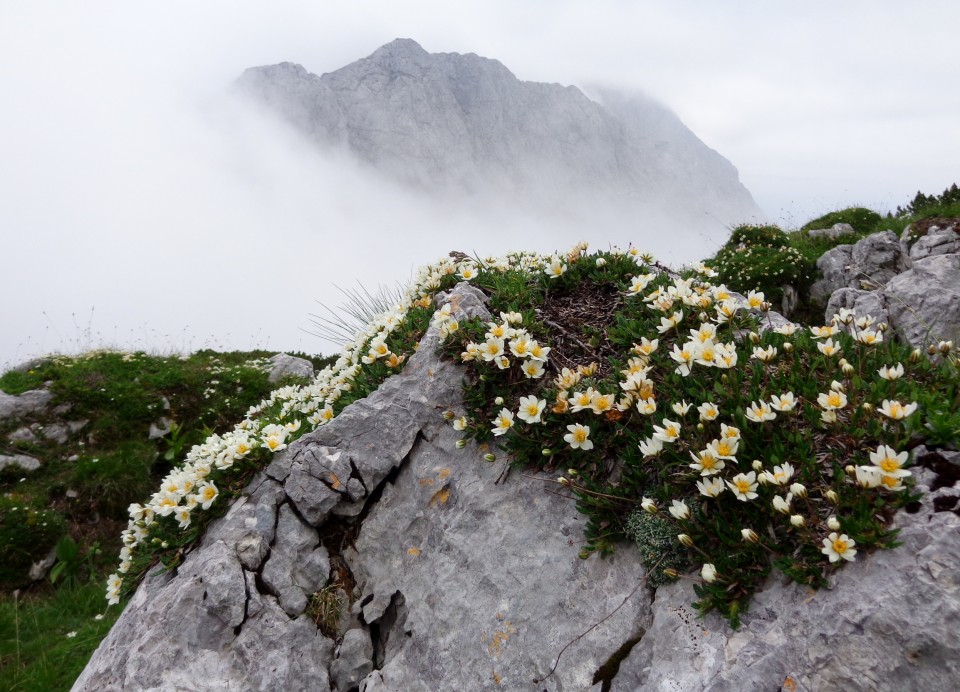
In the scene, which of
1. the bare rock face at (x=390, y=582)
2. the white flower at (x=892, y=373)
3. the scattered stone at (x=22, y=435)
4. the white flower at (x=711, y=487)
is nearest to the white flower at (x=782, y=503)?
the white flower at (x=711, y=487)

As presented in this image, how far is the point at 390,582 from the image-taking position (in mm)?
4016

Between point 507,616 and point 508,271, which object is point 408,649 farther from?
point 508,271

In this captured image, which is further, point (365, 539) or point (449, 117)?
point (449, 117)

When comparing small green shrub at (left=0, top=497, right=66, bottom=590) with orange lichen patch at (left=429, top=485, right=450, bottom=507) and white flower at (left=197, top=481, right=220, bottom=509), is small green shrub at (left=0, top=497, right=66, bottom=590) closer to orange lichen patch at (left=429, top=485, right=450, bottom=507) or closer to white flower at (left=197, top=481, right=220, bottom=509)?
white flower at (left=197, top=481, right=220, bottom=509)

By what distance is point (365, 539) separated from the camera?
427 cm

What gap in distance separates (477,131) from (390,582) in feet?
587

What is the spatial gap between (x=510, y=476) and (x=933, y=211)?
61.7ft

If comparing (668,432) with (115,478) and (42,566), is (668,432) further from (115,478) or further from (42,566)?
(115,478)

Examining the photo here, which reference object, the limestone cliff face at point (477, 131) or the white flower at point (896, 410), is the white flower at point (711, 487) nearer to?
the white flower at point (896, 410)

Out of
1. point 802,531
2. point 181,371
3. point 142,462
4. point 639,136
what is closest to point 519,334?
point 802,531

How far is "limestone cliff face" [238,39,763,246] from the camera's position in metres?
158

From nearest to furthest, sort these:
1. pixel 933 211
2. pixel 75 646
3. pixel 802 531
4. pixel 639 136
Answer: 1. pixel 802 531
2. pixel 75 646
3. pixel 933 211
4. pixel 639 136

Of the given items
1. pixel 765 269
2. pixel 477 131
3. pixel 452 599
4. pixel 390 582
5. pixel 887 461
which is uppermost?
pixel 477 131

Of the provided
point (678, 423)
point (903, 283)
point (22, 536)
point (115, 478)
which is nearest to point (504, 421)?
point (678, 423)
